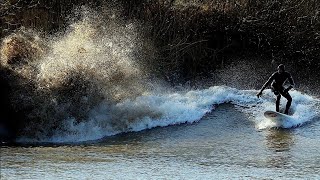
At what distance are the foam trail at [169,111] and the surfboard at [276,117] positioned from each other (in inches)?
5.3

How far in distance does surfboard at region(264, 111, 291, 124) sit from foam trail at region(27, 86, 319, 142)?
135mm

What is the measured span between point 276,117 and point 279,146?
310cm

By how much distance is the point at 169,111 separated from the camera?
19000 mm

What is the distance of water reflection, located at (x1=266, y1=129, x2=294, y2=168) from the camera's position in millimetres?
13191

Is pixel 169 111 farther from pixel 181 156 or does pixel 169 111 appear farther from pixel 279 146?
pixel 181 156

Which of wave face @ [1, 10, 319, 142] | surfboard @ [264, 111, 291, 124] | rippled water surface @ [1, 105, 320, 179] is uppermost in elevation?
wave face @ [1, 10, 319, 142]

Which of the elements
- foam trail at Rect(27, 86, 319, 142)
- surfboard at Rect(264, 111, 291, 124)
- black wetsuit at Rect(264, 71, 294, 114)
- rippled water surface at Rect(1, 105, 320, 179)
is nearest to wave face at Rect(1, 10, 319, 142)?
foam trail at Rect(27, 86, 319, 142)

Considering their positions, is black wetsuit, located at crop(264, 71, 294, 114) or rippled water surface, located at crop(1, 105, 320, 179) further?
black wetsuit, located at crop(264, 71, 294, 114)

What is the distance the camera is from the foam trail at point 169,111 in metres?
16.7

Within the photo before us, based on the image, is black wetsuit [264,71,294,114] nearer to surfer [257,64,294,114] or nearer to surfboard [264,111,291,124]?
surfer [257,64,294,114]

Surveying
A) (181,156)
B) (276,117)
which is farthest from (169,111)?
(181,156)

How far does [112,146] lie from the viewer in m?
15.0

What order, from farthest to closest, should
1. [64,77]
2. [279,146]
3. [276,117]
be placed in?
[276,117], [64,77], [279,146]

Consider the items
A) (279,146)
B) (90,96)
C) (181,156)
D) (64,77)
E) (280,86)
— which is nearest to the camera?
(181,156)
